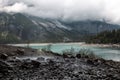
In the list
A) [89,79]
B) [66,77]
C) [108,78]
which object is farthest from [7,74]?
[108,78]

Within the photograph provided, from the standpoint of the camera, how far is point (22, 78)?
844 inches

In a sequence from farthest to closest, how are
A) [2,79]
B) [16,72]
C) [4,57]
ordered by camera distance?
[4,57] < [16,72] < [2,79]

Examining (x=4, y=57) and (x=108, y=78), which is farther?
(x=4, y=57)

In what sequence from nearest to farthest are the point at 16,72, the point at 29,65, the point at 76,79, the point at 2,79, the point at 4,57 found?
the point at 2,79, the point at 76,79, the point at 16,72, the point at 29,65, the point at 4,57

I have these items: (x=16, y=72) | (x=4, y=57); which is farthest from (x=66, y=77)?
(x=4, y=57)

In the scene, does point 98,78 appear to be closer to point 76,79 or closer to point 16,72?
point 76,79

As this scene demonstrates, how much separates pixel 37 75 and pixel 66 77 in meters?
2.71

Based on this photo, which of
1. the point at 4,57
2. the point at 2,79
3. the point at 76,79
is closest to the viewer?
the point at 2,79

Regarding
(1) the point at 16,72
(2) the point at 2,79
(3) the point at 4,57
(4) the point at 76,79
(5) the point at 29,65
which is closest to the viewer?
(2) the point at 2,79

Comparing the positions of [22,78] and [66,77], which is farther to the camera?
[66,77]

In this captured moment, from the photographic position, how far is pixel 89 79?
21984mm

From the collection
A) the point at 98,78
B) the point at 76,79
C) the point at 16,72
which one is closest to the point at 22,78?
the point at 16,72

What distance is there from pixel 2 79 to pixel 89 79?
7424 mm

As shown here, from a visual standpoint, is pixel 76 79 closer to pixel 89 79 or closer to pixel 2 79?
pixel 89 79
